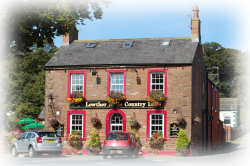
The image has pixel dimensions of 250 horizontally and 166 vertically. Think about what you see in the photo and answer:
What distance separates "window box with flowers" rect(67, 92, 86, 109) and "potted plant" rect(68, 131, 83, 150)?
2020 mm

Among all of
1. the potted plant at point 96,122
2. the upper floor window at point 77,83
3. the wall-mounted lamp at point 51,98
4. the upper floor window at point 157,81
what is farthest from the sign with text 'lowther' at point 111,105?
the wall-mounted lamp at point 51,98

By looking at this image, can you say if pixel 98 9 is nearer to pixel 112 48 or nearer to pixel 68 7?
pixel 68 7

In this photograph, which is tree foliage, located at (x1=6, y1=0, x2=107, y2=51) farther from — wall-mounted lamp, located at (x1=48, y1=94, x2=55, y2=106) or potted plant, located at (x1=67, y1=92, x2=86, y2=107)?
wall-mounted lamp, located at (x1=48, y1=94, x2=55, y2=106)

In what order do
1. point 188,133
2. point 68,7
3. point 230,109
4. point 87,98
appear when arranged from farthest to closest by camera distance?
point 230,109, point 87,98, point 188,133, point 68,7

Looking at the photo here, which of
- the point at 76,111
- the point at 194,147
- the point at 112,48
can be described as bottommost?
the point at 194,147

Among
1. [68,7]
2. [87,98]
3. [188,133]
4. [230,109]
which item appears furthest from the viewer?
[230,109]

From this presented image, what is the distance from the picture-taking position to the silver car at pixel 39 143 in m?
26.3

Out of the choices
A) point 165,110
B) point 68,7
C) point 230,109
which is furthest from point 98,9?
point 230,109

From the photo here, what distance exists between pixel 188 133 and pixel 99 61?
28.8 ft

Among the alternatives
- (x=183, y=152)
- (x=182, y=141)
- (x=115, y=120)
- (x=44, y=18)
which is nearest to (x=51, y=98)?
(x=115, y=120)

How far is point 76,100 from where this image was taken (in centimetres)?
3384

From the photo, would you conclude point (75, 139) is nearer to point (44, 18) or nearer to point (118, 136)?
point (118, 136)

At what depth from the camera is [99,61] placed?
34.3m

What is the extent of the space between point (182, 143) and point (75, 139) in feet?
27.1
